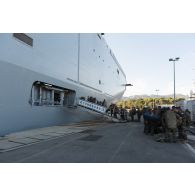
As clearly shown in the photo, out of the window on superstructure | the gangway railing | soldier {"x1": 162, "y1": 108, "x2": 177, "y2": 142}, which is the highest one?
the window on superstructure

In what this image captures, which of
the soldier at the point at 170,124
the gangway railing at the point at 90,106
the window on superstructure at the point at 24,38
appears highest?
the window on superstructure at the point at 24,38

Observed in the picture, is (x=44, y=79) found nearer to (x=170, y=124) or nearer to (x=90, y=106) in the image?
(x=90, y=106)

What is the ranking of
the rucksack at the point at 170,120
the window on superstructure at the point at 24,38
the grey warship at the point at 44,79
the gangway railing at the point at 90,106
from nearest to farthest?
the rucksack at the point at 170,120 < the grey warship at the point at 44,79 < the window on superstructure at the point at 24,38 < the gangway railing at the point at 90,106

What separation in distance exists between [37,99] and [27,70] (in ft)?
9.61

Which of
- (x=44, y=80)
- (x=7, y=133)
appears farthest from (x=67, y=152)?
(x=44, y=80)

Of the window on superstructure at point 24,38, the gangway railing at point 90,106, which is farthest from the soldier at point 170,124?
the gangway railing at point 90,106

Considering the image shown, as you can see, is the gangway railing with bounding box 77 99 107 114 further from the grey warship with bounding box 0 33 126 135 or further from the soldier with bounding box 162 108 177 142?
the soldier with bounding box 162 108 177 142

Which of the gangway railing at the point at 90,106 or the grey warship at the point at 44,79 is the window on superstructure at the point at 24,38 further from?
the gangway railing at the point at 90,106

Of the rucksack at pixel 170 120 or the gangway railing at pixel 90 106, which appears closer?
the rucksack at pixel 170 120

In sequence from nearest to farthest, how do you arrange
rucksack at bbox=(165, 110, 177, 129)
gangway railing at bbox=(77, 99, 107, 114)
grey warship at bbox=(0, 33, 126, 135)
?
rucksack at bbox=(165, 110, 177, 129) < grey warship at bbox=(0, 33, 126, 135) < gangway railing at bbox=(77, 99, 107, 114)

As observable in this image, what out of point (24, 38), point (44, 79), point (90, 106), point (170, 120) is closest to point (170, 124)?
point (170, 120)

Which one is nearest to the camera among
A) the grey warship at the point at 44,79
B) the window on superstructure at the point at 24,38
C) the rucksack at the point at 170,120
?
the rucksack at the point at 170,120

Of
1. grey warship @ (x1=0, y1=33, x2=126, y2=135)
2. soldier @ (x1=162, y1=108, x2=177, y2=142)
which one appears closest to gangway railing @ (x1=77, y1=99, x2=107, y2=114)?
grey warship @ (x1=0, y1=33, x2=126, y2=135)

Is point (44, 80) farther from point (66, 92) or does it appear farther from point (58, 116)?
point (66, 92)
